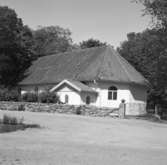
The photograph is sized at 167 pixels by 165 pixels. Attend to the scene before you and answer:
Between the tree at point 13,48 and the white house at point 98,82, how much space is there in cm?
420

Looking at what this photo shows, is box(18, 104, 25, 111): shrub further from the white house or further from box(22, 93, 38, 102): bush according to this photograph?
the white house

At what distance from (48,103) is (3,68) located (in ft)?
42.4

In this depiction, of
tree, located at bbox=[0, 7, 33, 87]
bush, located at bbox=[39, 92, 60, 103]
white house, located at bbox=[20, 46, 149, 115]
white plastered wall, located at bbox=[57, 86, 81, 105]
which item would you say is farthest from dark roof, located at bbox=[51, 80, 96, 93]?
tree, located at bbox=[0, 7, 33, 87]

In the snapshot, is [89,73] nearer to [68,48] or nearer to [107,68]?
[107,68]

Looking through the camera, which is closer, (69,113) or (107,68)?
(69,113)

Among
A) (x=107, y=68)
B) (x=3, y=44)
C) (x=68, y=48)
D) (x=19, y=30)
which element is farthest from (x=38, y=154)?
(x=68, y=48)

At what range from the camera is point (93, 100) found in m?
32.6

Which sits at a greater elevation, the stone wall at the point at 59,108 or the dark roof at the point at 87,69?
the dark roof at the point at 87,69

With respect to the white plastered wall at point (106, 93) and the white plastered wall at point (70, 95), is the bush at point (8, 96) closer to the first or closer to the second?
the white plastered wall at point (70, 95)

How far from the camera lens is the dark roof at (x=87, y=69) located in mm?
33419

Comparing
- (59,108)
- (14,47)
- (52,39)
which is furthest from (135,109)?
(52,39)

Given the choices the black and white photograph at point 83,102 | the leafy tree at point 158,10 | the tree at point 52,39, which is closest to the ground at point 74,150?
the black and white photograph at point 83,102

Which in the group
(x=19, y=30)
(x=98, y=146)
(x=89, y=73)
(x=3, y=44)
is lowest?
(x=98, y=146)

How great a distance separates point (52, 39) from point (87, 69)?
38.5m
